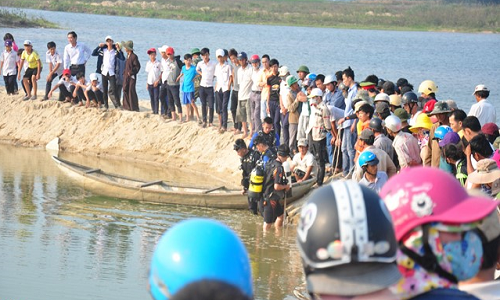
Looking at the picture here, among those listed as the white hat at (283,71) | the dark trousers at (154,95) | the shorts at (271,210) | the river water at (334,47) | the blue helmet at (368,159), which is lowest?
the river water at (334,47)

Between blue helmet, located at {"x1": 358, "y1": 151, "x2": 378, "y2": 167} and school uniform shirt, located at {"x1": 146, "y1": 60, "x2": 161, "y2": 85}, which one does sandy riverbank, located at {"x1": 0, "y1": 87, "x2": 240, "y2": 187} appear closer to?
school uniform shirt, located at {"x1": 146, "y1": 60, "x2": 161, "y2": 85}

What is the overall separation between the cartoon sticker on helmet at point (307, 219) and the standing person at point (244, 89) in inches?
614

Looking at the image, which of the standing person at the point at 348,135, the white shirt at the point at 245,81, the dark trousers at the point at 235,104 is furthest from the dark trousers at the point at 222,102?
the standing person at the point at 348,135

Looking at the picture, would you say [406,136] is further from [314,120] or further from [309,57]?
[309,57]

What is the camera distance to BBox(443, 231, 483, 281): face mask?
9.75 feet

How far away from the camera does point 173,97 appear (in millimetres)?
21172

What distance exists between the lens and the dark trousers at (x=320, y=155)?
15.6 m

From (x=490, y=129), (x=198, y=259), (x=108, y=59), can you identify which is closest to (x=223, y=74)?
(x=108, y=59)

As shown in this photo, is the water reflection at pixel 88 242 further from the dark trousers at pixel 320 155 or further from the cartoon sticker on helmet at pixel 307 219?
the cartoon sticker on helmet at pixel 307 219

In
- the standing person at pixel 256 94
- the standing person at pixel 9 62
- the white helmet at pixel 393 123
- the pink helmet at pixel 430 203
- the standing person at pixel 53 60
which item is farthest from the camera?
the standing person at pixel 9 62

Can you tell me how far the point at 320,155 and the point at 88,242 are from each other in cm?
409

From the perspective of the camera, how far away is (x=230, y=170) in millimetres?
20453

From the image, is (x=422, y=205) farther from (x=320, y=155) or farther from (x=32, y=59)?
(x=32, y=59)

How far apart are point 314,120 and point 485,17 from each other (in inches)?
3043
